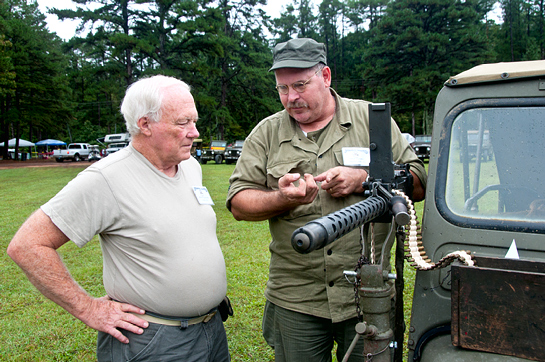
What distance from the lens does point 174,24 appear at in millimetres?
41938

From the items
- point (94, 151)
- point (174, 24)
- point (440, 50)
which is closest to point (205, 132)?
point (94, 151)

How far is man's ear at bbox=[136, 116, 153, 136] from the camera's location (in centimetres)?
243

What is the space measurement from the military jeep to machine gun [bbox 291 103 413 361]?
8.2 inches

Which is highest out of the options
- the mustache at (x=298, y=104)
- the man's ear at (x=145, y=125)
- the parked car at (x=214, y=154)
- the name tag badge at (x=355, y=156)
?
the mustache at (x=298, y=104)

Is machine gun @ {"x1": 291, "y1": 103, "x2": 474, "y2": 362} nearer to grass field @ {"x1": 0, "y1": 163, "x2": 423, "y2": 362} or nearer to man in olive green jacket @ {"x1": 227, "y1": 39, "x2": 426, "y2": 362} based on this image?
man in olive green jacket @ {"x1": 227, "y1": 39, "x2": 426, "y2": 362}

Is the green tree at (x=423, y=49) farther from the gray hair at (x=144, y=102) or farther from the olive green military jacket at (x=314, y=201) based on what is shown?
the gray hair at (x=144, y=102)

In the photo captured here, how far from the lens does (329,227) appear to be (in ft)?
4.54

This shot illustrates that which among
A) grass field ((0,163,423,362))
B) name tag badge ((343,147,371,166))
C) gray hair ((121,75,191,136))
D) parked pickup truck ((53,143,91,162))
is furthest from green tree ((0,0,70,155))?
name tag badge ((343,147,371,166))

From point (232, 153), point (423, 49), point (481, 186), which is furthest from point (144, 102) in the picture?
point (423, 49)

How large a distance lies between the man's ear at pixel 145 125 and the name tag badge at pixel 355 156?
107 centimetres

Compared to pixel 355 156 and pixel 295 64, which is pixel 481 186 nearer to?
pixel 355 156

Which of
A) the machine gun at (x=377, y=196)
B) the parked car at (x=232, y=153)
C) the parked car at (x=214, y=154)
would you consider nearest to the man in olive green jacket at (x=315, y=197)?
the machine gun at (x=377, y=196)

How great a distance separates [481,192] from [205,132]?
57741mm

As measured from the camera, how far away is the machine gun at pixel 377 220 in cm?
137
